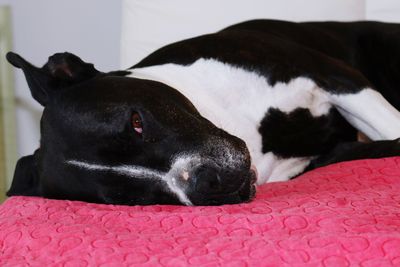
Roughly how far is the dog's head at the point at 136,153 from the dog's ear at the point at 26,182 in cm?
7

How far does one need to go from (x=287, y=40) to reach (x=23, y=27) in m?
1.59

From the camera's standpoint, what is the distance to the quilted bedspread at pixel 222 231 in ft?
3.09

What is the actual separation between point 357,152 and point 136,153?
2.50 ft

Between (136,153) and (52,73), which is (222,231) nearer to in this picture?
(136,153)

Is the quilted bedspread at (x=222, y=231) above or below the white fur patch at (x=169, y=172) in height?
below

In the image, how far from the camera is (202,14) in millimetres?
2400

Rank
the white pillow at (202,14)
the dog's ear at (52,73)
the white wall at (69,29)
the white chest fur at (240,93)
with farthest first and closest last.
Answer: the white wall at (69,29), the white pillow at (202,14), the white chest fur at (240,93), the dog's ear at (52,73)

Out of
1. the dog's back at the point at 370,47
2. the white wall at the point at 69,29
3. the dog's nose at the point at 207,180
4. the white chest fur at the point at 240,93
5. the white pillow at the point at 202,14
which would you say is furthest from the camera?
the white wall at the point at 69,29

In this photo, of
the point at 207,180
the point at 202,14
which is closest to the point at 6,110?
the point at 202,14

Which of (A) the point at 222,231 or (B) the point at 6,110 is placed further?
(B) the point at 6,110

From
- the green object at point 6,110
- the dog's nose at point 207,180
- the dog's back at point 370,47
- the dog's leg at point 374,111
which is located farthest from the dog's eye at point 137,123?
the green object at point 6,110

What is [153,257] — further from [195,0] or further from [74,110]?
[195,0]

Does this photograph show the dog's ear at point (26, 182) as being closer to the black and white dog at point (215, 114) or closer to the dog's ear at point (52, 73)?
the black and white dog at point (215, 114)

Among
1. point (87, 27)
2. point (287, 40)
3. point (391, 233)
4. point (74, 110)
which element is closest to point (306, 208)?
point (391, 233)
